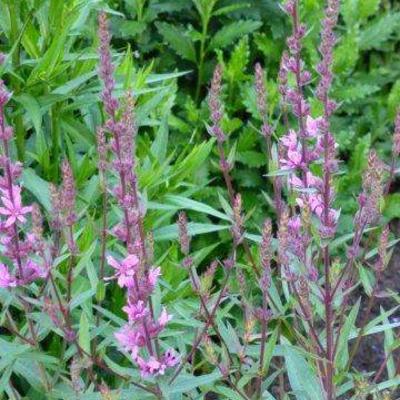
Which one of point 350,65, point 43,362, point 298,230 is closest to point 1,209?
point 43,362

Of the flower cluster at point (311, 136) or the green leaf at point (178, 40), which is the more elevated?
the flower cluster at point (311, 136)

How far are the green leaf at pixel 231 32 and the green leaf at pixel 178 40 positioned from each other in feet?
0.32

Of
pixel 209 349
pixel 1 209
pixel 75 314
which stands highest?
pixel 1 209

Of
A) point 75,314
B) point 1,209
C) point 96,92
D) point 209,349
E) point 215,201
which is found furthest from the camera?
point 215,201

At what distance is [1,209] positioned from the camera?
6.63ft

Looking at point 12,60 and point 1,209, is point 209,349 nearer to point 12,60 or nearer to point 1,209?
point 1,209

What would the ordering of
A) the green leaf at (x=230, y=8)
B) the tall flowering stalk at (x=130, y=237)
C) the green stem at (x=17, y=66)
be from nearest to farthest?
1. the tall flowering stalk at (x=130, y=237)
2. the green stem at (x=17, y=66)
3. the green leaf at (x=230, y=8)

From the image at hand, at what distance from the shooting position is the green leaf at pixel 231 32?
164 inches

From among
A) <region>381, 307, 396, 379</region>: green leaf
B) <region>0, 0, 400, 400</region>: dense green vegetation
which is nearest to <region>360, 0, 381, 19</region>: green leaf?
<region>0, 0, 400, 400</region>: dense green vegetation

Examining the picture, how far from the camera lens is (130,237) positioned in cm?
193

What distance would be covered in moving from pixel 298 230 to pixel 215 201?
177 centimetres

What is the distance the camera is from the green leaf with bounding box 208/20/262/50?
4160 millimetres

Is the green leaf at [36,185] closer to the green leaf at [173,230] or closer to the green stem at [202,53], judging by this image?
the green leaf at [173,230]

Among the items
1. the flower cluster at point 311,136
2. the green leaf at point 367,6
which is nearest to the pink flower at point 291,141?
the flower cluster at point 311,136
